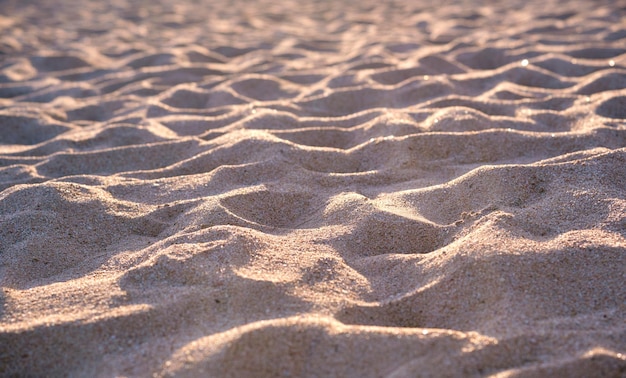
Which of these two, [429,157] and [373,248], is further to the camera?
[429,157]

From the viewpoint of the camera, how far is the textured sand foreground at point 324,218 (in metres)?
1.20

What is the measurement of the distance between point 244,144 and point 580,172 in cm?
119

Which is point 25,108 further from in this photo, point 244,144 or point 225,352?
point 225,352

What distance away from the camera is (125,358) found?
120 cm

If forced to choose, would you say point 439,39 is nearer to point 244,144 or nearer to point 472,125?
point 472,125

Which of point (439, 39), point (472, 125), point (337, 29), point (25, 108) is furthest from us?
point (337, 29)

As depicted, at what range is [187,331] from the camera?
1259mm

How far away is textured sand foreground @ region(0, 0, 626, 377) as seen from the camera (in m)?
1.20

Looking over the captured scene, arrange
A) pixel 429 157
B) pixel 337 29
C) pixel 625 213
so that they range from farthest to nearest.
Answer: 1. pixel 337 29
2. pixel 429 157
3. pixel 625 213

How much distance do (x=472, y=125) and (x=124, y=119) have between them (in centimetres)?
159

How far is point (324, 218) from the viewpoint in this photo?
5.75 feet

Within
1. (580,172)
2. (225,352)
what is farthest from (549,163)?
(225,352)

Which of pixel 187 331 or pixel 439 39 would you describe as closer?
pixel 187 331

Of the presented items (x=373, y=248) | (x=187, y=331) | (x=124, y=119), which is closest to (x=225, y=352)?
(x=187, y=331)
